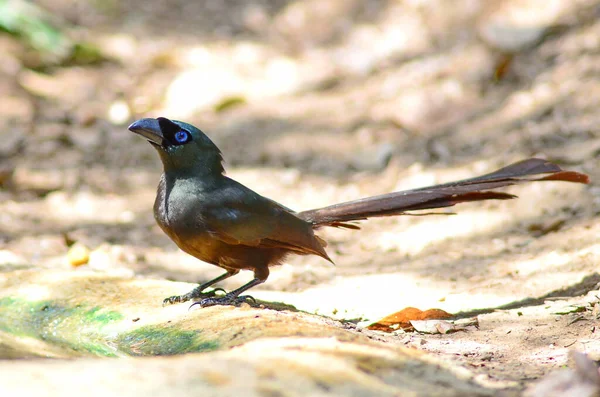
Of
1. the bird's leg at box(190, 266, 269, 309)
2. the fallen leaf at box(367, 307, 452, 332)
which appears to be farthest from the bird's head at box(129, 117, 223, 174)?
the fallen leaf at box(367, 307, 452, 332)

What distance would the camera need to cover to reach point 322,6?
10016 millimetres

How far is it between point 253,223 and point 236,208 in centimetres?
12

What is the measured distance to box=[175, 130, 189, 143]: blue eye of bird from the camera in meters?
4.18

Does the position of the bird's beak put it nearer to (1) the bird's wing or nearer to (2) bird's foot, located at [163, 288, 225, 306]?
(1) the bird's wing

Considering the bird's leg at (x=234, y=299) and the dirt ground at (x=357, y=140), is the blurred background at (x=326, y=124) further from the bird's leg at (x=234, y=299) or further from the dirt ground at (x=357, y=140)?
the bird's leg at (x=234, y=299)

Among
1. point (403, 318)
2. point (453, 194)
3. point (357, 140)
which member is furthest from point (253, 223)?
point (357, 140)

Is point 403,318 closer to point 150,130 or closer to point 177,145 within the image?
point 177,145

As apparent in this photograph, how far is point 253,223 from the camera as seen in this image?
4070 mm

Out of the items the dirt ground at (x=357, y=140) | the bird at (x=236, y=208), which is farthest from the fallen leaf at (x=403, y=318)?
the bird at (x=236, y=208)

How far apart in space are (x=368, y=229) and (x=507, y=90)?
2348 mm

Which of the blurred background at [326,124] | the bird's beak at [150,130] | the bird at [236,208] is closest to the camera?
the bird at [236,208]

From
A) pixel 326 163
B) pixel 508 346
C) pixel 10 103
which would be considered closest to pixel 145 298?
pixel 508 346

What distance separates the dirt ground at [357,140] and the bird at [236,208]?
0.31 metres

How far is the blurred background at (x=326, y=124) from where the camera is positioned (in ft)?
17.9
